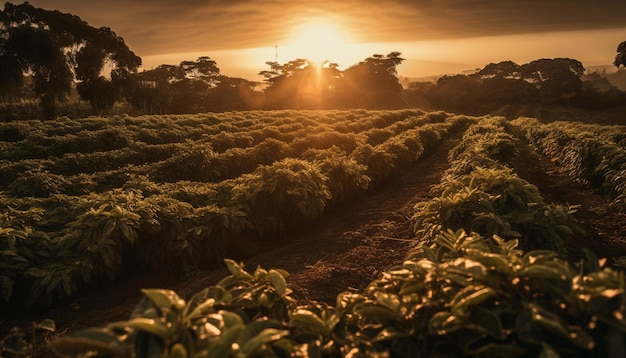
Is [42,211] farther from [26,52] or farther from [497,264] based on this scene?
[26,52]

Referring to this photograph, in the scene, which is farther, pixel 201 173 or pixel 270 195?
pixel 201 173

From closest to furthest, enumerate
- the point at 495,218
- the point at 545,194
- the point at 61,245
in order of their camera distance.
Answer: the point at 495,218 < the point at 61,245 < the point at 545,194

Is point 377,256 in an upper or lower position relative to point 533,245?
lower

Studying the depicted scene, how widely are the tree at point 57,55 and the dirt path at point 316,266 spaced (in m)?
38.4

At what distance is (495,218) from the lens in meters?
4.11

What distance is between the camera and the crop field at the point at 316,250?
166cm

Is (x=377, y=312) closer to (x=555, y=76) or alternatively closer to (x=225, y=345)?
(x=225, y=345)

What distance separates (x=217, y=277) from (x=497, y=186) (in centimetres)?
430

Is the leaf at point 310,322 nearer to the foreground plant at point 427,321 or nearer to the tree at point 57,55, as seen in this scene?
the foreground plant at point 427,321

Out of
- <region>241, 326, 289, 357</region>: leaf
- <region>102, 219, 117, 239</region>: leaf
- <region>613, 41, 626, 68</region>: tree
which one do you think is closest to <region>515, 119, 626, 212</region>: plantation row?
<region>241, 326, 289, 357</region>: leaf

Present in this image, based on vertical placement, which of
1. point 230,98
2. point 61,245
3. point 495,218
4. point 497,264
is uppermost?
point 230,98

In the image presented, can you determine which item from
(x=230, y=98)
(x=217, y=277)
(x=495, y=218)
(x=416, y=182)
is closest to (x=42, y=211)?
(x=217, y=277)

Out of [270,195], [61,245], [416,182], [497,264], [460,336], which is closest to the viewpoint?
[460,336]

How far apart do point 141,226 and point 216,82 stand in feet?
193
